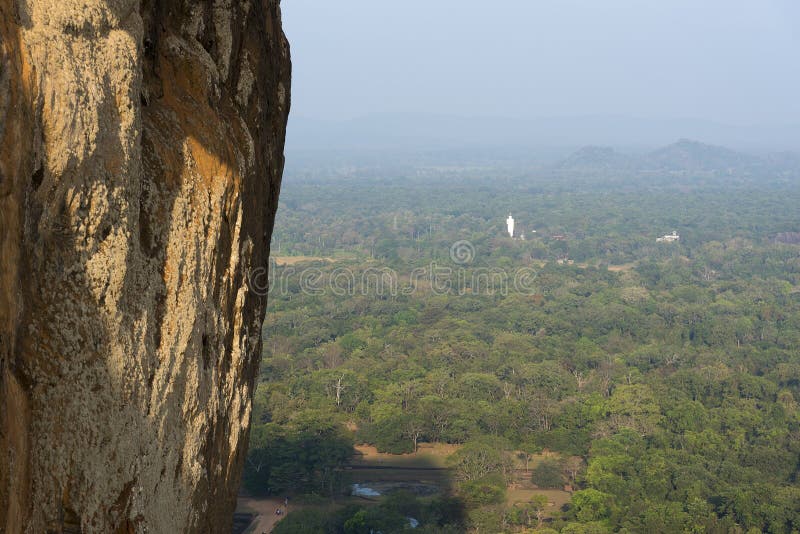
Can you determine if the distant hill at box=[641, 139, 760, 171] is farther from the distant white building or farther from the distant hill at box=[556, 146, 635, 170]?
the distant white building

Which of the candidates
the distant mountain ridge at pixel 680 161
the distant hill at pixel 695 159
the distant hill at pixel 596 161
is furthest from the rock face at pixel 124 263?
the distant hill at pixel 695 159

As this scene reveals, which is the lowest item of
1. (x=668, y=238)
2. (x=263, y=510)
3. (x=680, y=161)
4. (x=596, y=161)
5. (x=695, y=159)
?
(x=263, y=510)

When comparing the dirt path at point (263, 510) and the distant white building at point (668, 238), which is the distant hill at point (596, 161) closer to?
the distant white building at point (668, 238)

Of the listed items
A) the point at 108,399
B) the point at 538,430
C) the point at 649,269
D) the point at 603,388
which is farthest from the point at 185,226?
the point at 649,269

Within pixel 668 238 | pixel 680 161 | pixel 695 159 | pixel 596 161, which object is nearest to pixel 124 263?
pixel 668 238

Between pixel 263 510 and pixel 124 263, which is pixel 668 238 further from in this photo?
pixel 124 263

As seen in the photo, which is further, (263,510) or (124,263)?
(263,510)

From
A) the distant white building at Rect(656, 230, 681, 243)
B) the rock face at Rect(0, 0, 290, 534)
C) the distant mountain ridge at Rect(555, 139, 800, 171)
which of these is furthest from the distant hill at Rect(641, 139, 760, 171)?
the rock face at Rect(0, 0, 290, 534)
